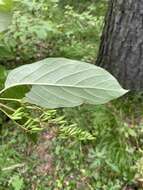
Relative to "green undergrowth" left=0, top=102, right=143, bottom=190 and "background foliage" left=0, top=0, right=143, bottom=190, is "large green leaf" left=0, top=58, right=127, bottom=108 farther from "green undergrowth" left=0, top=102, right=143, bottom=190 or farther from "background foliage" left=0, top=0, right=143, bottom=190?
"green undergrowth" left=0, top=102, right=143, bottom=190

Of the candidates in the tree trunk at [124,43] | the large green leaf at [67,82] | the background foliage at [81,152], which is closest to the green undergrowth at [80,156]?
the background foliage at [81,152]

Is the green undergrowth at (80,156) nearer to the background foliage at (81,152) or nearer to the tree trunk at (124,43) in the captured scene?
the background foliage at (81,152)

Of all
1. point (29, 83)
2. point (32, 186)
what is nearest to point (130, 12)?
point (32, 186)

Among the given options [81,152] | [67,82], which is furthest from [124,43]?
[67,82]

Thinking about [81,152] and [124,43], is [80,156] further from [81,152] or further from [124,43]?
[124,43]

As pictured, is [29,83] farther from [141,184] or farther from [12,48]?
[12,48]
